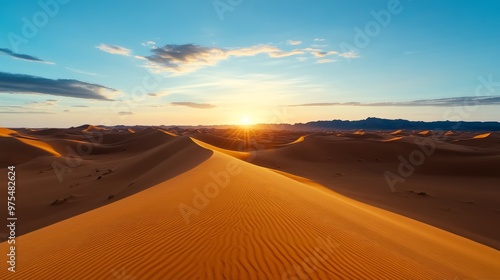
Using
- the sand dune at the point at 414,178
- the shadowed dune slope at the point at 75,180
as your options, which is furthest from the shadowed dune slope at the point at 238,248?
the shadowed dune slope at the point at 75,180

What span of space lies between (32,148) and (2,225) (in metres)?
27.1

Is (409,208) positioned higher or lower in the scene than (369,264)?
lower

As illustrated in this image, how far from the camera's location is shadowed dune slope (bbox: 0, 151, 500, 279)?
155 inches

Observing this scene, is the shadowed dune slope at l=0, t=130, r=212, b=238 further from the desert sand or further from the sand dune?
the sand dune

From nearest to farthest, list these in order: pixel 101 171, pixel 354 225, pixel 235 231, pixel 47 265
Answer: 1. pixel 47 265
2. pixel 235 231
3. pixel 354 225
4. pixel 101 171

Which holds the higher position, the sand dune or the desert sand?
the desert sand

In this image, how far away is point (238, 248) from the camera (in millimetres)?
4461

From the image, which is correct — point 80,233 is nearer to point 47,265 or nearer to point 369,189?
point 47,265

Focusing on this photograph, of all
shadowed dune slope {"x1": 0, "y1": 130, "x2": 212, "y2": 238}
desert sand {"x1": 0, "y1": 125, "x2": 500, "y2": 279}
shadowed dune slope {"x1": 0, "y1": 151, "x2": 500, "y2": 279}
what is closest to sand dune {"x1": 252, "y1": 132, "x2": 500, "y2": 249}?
desert sand {"x1": 0, "y1": 125, "x2": 500, "y2": 279}

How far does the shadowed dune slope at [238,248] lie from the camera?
3928 millimetres

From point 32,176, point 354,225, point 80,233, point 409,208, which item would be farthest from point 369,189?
point 32,176

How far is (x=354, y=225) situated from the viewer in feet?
22.0

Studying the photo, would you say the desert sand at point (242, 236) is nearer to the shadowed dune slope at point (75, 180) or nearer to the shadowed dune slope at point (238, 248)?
the shadowed dune slope at point (238, 248)

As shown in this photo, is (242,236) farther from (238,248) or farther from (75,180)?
(75,180)
